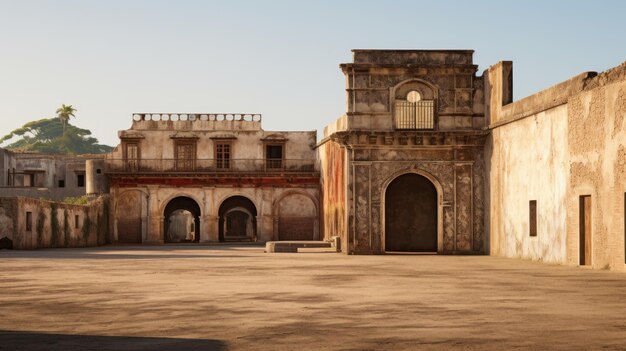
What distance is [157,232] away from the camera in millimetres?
43406

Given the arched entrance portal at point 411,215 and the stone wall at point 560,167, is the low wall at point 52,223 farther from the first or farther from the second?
the stone wall at point 560,167

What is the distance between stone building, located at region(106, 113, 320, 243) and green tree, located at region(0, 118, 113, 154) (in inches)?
1504

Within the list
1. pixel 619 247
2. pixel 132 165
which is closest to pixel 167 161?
pixel 132 165

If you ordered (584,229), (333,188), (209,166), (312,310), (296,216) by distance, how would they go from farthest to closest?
(209,166) < (296,216) < (333,188) < (584,229) < (312,310)

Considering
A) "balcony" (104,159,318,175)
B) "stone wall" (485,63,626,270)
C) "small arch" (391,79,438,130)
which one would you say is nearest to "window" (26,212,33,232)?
"balcony" (104,159,318,175)

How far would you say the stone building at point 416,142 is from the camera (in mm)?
26156

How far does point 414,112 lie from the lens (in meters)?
26.4

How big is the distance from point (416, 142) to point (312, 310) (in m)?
16.8

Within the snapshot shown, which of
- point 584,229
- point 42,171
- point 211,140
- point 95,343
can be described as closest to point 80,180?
point 42,171

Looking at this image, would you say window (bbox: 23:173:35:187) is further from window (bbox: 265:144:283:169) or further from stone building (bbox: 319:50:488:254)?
stone building (bbox: 319:50:488:254)

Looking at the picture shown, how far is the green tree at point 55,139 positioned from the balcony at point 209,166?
38.1 metres

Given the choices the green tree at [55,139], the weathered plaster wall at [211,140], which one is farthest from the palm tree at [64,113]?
the weathered plaster wall at [211,140]

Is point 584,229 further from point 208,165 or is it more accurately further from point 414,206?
point 208,165

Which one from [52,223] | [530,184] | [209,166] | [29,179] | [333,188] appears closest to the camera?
[530,184]
